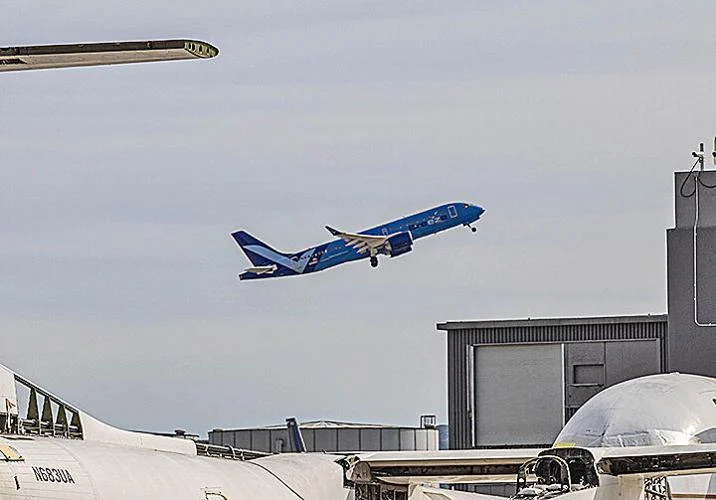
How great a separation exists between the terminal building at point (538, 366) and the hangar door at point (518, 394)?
0.03 metres

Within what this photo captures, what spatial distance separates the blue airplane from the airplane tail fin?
2024 millimetres

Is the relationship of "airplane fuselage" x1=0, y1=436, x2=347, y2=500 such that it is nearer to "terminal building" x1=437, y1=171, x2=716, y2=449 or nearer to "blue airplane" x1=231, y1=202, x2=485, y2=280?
"terminal building" x1=437, y1=171, x2=716, y2=449

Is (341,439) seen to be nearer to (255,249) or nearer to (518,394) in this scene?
(518,394)

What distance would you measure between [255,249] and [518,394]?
5954 centimetres

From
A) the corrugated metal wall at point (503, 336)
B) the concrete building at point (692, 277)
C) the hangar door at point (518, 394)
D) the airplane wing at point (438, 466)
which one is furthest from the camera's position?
the hangar door at point (518, 394)

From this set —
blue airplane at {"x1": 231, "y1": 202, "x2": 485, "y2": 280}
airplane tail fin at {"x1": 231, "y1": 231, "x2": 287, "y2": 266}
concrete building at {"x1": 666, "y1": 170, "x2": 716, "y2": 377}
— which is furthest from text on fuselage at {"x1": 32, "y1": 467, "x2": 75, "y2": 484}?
airplane tail fin at {"x1": 231, "y1": 231, "x2": 287, "y2": 266}

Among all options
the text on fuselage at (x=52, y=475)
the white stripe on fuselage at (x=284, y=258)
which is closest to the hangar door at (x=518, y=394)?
the text on fuselage at (x=52, y=475)

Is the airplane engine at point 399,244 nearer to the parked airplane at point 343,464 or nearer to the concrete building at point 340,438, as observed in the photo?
the concrete building at point 340,438

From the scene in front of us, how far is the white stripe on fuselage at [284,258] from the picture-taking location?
102 m

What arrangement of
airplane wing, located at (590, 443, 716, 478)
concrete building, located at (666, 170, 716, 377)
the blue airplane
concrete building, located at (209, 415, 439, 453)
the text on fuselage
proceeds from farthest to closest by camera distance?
the blue airplane < concrete building, located at (209, 415, 439, 453) < concrete building, located at (666, 170, 716, 377) < airplane wing, located at (590, 443, 716, 478) < the text on fuselage

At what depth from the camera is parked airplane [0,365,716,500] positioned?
14.1 m

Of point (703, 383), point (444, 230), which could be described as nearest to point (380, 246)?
point (444, 230)

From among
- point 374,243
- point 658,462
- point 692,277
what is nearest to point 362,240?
point 374,243

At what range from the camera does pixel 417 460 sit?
827 inches
